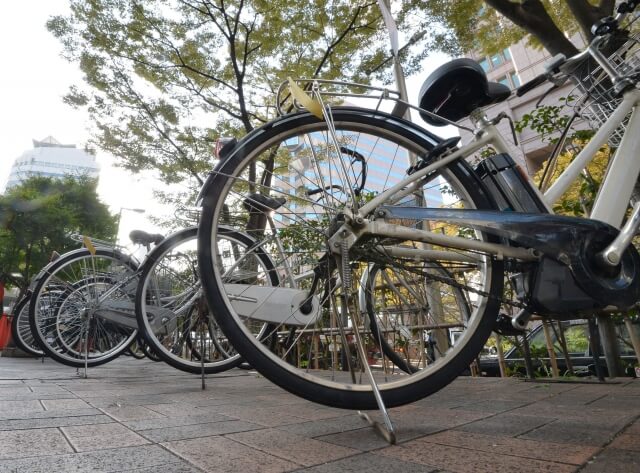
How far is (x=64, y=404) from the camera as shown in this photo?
193cm

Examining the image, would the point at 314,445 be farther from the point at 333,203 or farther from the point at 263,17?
the point at 263,17

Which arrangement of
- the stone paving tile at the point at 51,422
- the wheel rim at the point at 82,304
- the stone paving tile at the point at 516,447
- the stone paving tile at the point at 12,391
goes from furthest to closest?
the wheel rim at the point at 82,304 → the stone paving tile at the point at 12,391 → the stone paving tile at the point at 51,422 → the stone paving tile at the point at 516,447

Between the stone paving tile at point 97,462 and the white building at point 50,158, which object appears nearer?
the stone paving tile at point 97,462

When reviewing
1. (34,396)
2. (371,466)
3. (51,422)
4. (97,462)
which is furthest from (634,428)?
(34,396)

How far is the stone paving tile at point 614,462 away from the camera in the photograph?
2.86ft

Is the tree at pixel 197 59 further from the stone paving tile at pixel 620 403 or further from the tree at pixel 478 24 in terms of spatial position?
the stone paving tile at pixel 620 403

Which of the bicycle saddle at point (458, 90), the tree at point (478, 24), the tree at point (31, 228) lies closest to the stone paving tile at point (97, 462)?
the bicycle saddle at point (458, 90)

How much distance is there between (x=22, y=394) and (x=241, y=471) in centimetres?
216

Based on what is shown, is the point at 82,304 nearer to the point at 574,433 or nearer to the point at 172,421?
the point at 172,421

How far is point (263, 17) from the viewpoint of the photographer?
6992 mm

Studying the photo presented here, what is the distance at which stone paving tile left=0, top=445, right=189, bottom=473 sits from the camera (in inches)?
35.6

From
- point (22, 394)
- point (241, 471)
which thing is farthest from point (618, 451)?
point (22, 394)

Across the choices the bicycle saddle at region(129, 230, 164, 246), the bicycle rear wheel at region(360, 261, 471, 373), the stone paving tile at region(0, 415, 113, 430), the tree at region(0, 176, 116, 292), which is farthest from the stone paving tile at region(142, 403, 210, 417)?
the tree at region(0, 176, 116, 292)

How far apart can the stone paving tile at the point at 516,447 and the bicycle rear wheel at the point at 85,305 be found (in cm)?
363
